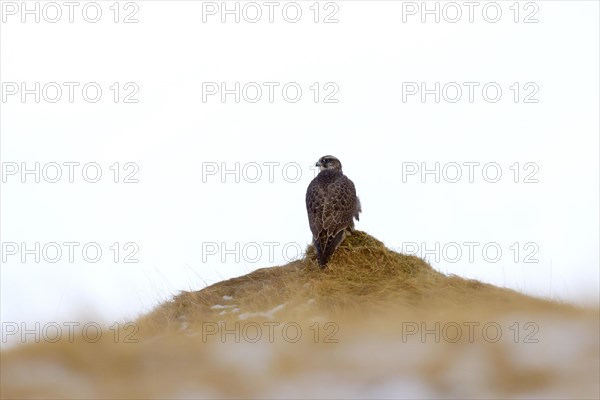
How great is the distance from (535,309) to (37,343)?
1050 centimetres

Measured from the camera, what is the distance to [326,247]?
19438 millimetres

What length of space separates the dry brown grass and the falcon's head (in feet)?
9.20

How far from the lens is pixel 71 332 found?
16953 mm

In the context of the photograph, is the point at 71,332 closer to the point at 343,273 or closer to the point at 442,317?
the point at 343,273

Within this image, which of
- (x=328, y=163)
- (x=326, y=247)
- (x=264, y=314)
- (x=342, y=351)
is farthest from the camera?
(x=328, y=163)

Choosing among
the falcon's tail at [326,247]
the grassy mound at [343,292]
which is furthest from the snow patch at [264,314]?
the falcon's tail at [326,247]

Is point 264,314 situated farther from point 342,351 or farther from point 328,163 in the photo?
point 328,163

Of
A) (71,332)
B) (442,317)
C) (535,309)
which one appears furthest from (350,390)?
(71,332)

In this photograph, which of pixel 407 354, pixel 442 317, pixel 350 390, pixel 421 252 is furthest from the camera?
pixel 421 252

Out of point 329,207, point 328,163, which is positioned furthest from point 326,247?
point 328,163

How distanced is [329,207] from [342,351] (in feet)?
18.7

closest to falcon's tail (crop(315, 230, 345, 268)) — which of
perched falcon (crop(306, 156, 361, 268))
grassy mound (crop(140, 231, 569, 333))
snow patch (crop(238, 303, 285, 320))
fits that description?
perched falcon (crop(306, 156, 361, 268))

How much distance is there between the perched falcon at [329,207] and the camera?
1944 cm

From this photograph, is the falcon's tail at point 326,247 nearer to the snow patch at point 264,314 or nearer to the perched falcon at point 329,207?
the perched falcon at point 329,207
